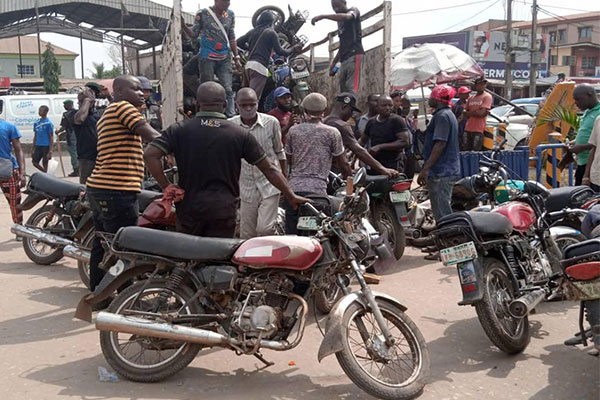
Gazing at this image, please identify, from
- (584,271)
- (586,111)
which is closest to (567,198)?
(586,111)

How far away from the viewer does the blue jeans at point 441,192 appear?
6.76m

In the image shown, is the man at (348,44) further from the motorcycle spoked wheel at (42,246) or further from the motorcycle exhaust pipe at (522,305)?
the motorcycle exhaust pipe at (522,305)

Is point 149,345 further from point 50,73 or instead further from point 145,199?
point 50,73

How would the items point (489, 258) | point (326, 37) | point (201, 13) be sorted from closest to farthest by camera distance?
point (489, 258) → point (201, 13) → point (326, 37)

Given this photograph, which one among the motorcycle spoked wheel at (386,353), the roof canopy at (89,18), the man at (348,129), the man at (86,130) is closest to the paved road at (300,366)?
the motorcycle spoked wheel at (386,353)

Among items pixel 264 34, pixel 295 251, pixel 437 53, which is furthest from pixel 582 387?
pixel 437 53

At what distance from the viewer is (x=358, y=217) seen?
13.6 feet

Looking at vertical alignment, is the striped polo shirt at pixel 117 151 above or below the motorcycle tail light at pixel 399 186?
above

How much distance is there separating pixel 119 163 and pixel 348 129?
2.35 m

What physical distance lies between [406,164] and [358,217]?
202 inches

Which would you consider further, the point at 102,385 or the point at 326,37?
the point at 326,37

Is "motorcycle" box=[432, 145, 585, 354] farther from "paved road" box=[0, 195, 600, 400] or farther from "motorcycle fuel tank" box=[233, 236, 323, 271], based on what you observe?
"motorcycle fuel tank" box=[233, 236, 323, 271]

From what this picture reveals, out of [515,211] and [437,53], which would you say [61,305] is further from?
[437,53]

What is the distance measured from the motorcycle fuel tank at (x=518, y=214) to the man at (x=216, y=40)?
4.87 meters
